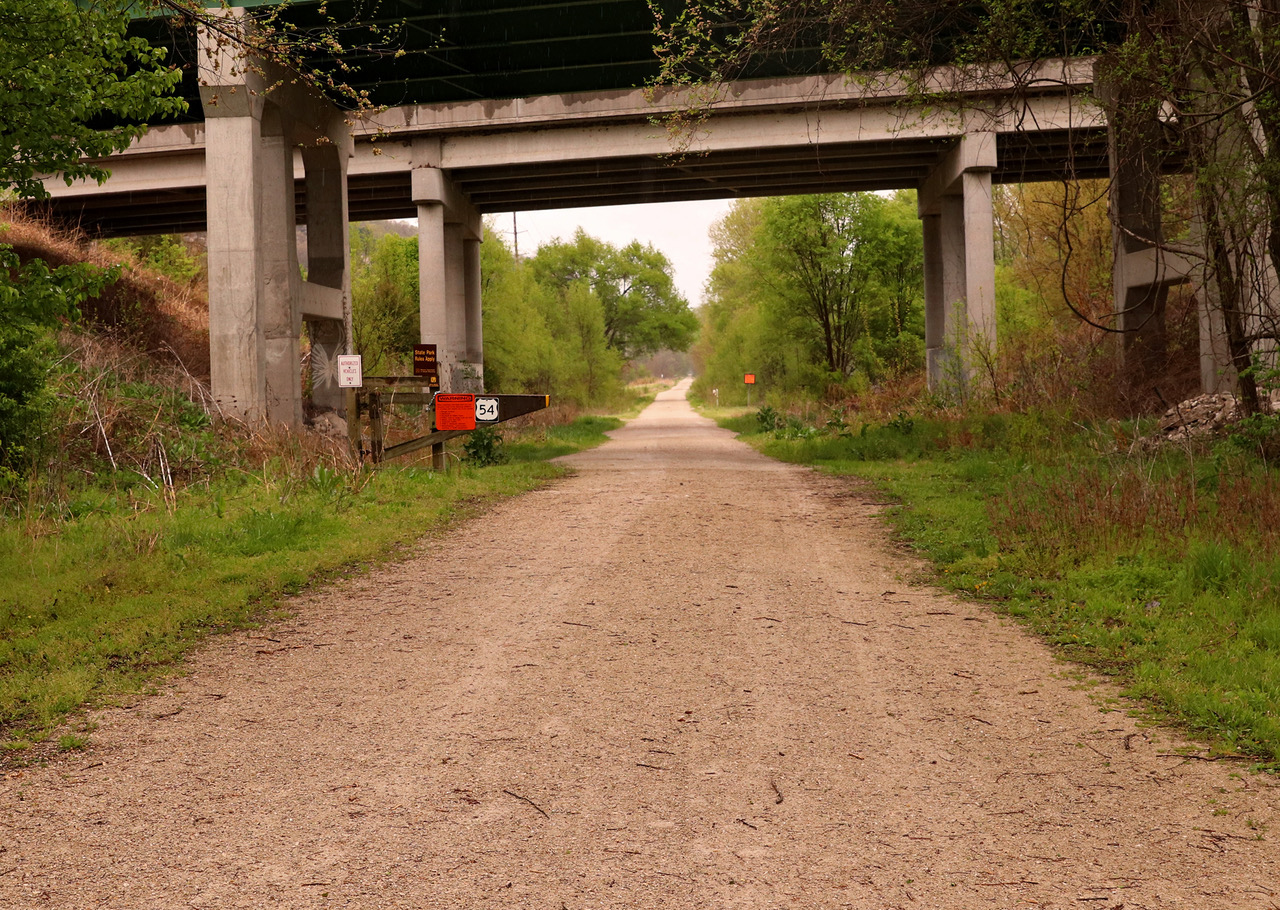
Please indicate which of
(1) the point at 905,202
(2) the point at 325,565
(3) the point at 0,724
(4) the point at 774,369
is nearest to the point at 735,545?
(2) the point at 325,565

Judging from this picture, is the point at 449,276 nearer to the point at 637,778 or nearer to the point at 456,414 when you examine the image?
the point at 456,414

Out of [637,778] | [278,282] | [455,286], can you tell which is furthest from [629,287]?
[637,778]

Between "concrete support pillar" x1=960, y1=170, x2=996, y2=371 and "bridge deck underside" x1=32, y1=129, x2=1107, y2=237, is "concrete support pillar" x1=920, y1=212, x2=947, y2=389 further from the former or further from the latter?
"concrete support pillar" x1=960, y1=170, x2=996, y2=371


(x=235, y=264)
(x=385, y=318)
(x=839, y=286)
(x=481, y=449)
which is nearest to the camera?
(x=481, y=449)

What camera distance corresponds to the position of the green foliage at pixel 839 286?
36.7 metres

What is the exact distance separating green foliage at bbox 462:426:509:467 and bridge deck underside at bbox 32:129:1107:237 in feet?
36.4

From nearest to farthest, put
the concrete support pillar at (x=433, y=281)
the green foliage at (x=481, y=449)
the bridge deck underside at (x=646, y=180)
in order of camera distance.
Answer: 1. the green foliage at (x=481, y=449)
2. the bridge deck underside at (x=646, y=180)
3. the concrete support pillar at (x=433, y=281)

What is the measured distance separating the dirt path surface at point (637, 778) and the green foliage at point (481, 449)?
10427mm

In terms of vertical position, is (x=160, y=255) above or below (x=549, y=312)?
above

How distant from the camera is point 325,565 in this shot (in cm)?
902

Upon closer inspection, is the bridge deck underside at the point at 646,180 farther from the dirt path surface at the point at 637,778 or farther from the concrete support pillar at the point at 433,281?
the dirt path surface at the point at 637,778

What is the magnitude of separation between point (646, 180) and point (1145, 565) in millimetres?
24577

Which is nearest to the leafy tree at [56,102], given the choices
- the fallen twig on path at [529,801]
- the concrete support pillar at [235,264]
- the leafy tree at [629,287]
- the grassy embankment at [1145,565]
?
the fallen twig on path at [529,801]

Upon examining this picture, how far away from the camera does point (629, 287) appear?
84812 mm
